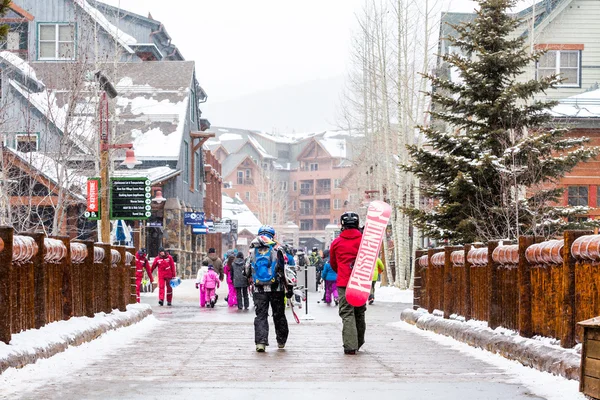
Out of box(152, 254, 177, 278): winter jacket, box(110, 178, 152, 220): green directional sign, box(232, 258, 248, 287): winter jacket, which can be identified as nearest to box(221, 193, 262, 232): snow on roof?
box(152, 254, 177, 278): winter jacket

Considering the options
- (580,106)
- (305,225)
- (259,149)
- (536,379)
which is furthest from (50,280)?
(305,225)

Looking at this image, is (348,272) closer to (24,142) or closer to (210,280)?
(210,280)

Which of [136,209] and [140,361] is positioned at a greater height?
[136,209]

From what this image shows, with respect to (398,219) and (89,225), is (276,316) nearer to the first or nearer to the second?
(398,219)

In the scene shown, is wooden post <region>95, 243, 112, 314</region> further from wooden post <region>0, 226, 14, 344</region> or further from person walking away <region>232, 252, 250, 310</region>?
person walking away <region>232, 252, 250, 310</region>

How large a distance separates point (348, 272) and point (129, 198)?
1525 centimetres

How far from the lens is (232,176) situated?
122375 millimetres

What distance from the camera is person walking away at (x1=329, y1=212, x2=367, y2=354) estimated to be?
513 inches

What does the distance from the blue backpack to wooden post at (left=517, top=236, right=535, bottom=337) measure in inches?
147

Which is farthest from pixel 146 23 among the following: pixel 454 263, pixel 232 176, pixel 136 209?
pixel 232 176

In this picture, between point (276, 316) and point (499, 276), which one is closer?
point (499, 276)

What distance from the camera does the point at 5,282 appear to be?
10086 millimetres

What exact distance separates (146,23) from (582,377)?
51.2 metres

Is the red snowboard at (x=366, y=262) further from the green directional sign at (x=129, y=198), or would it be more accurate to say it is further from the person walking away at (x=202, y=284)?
the person walking away at (x=202, y=284)
